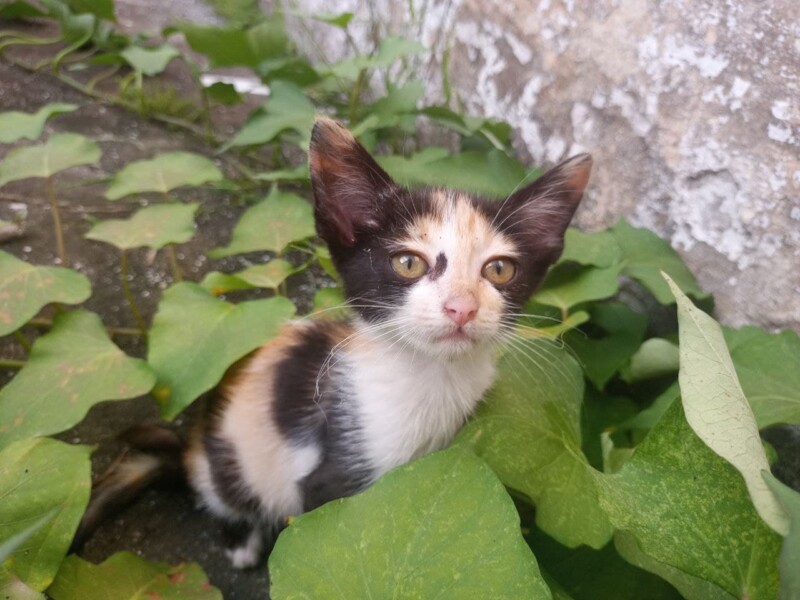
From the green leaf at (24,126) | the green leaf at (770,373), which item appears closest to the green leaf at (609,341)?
the green leaf at (770,373)

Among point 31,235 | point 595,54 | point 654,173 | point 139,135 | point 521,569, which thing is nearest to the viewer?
point 521,569

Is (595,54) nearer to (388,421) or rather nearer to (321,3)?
(388,421)

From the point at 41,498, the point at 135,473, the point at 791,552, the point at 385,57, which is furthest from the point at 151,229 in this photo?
the point at 791,552

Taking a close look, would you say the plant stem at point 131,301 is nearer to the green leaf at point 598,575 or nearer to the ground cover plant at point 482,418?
the ground cover plant at point 482,418

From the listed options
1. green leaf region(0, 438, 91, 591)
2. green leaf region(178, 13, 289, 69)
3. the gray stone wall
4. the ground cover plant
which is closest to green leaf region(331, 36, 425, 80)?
the ground cover plant

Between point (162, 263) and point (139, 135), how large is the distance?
797mm

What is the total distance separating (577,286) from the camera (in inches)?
51.9

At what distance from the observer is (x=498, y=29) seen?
5.80ft

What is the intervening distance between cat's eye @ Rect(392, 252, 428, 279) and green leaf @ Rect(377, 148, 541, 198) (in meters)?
0.56

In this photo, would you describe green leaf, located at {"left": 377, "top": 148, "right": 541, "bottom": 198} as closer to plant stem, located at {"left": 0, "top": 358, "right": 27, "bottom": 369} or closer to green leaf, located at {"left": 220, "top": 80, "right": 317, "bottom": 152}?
green leaf, located at {"left": 220, "top": 80, "right": 317, "bottom": 152}

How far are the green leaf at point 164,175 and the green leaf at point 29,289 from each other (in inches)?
11.9

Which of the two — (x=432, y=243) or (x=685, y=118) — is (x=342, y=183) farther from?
(x=685, y=118)

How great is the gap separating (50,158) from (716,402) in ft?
4.76

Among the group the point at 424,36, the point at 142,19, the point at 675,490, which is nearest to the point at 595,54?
the point at 424,36
